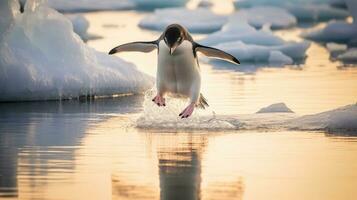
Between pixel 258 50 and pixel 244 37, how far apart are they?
2.63 meters

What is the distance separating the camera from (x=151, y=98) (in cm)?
1294

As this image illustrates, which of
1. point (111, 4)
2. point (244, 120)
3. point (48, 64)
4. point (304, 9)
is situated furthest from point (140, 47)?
point (111, 4)

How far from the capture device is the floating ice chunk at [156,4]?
4730cm

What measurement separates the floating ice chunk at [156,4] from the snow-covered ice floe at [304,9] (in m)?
2.16

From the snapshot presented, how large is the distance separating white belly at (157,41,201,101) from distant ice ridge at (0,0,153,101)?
316cm

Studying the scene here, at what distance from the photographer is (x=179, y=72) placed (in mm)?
11969

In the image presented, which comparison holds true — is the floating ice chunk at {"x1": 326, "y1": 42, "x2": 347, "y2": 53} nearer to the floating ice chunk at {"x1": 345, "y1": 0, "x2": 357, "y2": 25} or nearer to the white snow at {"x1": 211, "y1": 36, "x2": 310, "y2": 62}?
the floating ice chunk at {"x1": 345, "y1": 0, "x2": 357, "y2": 25}

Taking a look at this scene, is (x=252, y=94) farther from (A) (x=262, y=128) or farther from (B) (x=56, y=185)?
(B) (x=56, y=185)

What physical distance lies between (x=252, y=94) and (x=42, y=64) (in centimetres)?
267

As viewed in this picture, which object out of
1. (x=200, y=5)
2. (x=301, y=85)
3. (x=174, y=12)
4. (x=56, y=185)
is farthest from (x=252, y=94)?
(x=200, y=5)

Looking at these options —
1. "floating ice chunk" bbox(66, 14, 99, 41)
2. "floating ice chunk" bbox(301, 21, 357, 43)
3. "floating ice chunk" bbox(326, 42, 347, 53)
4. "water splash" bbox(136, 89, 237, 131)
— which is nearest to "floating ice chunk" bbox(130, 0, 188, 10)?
"floating ice chunk" bbox(301, 21, 357, 43)

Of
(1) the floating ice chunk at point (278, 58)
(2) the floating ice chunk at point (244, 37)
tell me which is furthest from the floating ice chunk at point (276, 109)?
(2) the floating ice chunk at point (244, 37)

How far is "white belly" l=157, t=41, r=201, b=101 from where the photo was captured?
11.9m

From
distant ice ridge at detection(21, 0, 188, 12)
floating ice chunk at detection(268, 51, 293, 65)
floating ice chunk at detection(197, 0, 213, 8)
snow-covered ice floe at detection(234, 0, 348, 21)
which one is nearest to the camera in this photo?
floating ice chunk at detection(268, 51, 293, 65)
